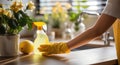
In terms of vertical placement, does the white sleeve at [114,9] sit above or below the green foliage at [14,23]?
above

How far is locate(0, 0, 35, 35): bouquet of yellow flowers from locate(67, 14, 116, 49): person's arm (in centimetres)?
28

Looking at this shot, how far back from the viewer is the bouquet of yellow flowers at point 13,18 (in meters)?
1.31

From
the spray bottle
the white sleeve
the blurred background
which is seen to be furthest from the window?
the white sleeve

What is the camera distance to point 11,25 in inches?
51.8

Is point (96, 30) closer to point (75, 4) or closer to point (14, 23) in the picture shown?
point (14, 23)

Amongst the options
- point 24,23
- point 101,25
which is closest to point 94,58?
point 101,25

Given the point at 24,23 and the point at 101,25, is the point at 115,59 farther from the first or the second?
the point at 24,23

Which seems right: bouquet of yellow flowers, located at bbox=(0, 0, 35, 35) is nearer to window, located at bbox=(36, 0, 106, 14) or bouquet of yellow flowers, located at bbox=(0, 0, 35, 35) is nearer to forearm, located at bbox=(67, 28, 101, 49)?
forearm, located at bbox=(67, 28, 101, 49)

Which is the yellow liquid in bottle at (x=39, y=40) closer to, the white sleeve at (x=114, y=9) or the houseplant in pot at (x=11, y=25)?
the houseplant in pot at (x=11, y=25)

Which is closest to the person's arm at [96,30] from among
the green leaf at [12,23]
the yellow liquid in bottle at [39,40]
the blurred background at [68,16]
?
the yellow liquid in bottle at [39,40]

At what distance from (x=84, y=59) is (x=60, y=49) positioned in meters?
0.16

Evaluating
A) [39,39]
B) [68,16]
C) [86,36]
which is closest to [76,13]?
[68,16]

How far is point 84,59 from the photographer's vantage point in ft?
4.22

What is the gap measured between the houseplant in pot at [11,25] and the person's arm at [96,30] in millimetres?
279
